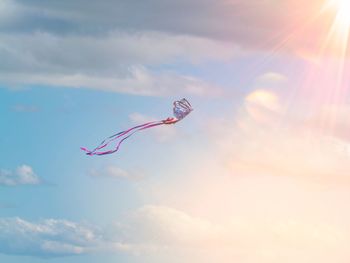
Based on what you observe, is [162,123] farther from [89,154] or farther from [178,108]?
[89,154]

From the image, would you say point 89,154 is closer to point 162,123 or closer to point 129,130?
point 129,130

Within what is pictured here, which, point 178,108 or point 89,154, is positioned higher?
point 178,108

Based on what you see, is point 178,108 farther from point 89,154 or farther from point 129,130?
point 89,154

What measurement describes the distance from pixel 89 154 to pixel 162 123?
77.2 ft

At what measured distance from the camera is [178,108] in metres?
122

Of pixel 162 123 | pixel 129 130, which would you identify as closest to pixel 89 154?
pixel 129 130

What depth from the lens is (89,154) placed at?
341 feet

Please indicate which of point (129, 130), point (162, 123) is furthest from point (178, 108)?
point (129, 130)

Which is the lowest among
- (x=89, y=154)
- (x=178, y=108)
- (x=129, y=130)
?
(x=89, y=154)

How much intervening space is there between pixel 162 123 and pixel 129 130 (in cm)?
1247

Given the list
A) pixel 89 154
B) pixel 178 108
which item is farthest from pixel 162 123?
pixel 89 154

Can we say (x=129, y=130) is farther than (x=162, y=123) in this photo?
No

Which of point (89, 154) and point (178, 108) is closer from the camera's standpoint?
point (89, 154)

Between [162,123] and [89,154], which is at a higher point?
[162,123]
